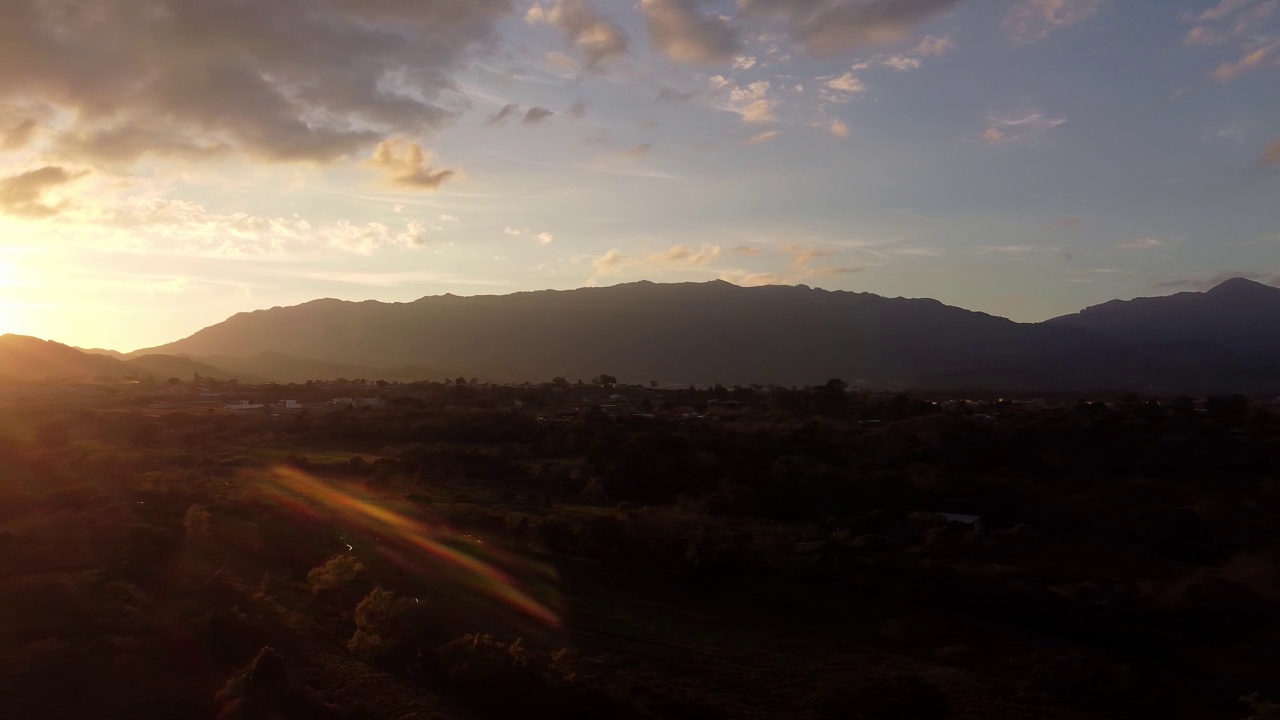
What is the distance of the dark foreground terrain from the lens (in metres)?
13.8

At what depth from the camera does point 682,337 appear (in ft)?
515

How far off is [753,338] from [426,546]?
134445 millimetres

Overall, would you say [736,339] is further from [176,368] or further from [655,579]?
[655,579]

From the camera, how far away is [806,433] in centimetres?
4516

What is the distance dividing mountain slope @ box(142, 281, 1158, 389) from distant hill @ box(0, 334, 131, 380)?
102 feet

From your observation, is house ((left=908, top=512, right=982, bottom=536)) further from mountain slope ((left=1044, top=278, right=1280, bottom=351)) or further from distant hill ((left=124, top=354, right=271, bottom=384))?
distant hill ((left=124, top=354, right=271, bottom=384))

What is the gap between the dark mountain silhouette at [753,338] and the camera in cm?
10962

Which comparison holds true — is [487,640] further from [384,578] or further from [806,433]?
[806,433]

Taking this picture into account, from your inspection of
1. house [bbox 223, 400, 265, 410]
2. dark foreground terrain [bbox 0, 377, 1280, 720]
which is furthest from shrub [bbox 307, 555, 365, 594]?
house [bbox 223, 400, 265, 410]

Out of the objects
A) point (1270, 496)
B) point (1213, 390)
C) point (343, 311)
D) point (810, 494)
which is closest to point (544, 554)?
point (810, 494)

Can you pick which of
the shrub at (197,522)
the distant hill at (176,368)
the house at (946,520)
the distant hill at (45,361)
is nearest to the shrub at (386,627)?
the shrub at (197,522)

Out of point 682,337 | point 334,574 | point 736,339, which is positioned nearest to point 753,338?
point 736,339

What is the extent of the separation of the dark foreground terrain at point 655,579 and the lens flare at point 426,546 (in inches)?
5.3

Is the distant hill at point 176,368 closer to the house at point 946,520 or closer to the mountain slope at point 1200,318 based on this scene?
the house at point 946,520
